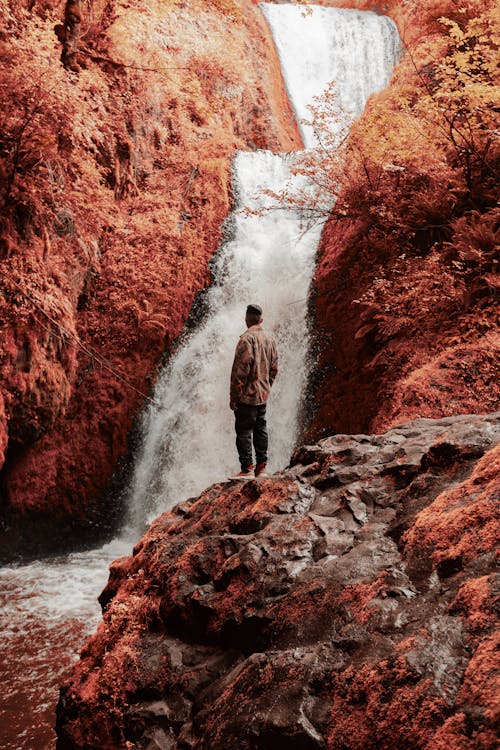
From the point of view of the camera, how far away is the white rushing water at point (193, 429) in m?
5.11

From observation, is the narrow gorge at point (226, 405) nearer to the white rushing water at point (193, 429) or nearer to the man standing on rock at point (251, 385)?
the white rushing water at point (193, 429)

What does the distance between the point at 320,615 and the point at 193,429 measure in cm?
685

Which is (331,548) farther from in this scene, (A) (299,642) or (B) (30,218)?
(B) (30,218)

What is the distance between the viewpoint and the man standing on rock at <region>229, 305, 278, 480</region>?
5918mm

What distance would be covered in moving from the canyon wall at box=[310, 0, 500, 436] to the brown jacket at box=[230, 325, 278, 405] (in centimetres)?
171

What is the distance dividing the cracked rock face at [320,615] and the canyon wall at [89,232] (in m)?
4.93

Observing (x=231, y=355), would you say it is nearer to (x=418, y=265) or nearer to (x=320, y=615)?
(x=418, y=265)

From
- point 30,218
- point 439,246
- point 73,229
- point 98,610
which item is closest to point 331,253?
point 439,246

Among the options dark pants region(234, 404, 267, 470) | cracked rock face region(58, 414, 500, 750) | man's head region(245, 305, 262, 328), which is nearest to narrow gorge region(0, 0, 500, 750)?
cracked rock face region(58, 414, 500, 750)

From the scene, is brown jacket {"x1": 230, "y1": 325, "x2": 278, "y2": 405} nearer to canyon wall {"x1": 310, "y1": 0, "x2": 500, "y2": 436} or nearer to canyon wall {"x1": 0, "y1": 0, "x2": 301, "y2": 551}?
canyon wall {"x1": 310, "y1": 0, "x2": 500, "y2": 436}

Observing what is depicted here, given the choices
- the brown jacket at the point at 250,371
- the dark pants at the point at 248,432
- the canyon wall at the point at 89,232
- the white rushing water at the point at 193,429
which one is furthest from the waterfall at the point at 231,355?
the brown jacket at the point at 250,371

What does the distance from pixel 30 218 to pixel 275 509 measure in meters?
6.52

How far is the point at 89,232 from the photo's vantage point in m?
9.84

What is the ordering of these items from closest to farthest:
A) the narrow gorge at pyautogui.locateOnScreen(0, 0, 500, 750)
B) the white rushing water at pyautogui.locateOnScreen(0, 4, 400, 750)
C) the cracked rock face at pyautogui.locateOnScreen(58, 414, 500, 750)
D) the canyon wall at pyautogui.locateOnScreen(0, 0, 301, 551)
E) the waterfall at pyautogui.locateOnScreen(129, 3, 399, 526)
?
the cracked rock face at pyautogui.locateOnScreen(58, 414, 500, 750)
the narrow gorge at pyautogui.locateOnScreen(0, 0, 500, 750)
the white rushing water at pyautogui.locateOnScreen(0, 4, 400, 750)
the canyon wall at pyautogui.locateOnScreen(0, 0, 301, 551)
the waterfall at pyautogui.locateOnScreen(129, 3, 399, 526)
